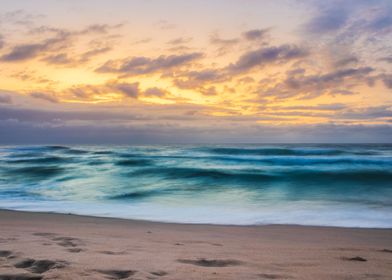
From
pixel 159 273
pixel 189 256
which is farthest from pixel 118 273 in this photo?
pixel 189 256

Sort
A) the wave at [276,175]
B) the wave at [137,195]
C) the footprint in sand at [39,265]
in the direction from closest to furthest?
1. the footprint in sand at [39,265]
2. the wave at [137,195]
3. the wave at [276,175]

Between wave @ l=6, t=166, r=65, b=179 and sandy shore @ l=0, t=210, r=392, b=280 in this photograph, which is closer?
sandy shore @ l=0, t=210, r=392, b=280

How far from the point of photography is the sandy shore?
293cm

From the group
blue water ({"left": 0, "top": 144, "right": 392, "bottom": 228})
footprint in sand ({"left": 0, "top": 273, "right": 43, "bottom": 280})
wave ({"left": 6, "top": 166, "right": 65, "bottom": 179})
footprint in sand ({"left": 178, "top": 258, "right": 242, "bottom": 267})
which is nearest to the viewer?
footprint in sand ({"left": 0, "top": 273, "right": 43, "bottom": 280})

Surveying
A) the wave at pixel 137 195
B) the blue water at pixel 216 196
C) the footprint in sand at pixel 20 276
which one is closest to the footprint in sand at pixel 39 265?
the footprint in sand at pixel 20 276

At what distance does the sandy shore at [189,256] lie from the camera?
9.61ft

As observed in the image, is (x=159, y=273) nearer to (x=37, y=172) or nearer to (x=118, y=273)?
(x=118, y=273)

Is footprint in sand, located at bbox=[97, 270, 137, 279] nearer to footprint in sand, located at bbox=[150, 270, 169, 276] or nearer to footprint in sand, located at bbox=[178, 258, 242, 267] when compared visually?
footprint in sand, located at bbox=[150, 270, 169, 276]

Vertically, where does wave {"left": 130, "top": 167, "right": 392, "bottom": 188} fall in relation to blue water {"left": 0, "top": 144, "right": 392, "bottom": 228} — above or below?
above

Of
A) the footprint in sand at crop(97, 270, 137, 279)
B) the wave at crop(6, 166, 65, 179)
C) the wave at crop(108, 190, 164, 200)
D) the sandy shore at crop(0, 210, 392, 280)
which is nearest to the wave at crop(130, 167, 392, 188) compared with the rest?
the wave at crop(108, 190, 164, 200)

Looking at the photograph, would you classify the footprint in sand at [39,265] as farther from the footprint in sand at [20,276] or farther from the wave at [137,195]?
the wave at [137,195]

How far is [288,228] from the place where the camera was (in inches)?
250

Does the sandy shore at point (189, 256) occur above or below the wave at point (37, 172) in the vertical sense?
above

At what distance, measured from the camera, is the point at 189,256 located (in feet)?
11.7
